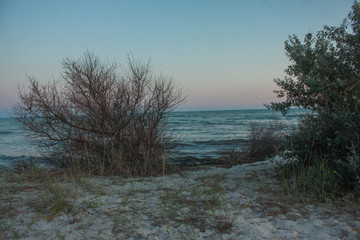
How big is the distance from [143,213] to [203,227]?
Answer: 924 millimetres

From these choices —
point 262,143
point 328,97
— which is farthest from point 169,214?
point 262,143

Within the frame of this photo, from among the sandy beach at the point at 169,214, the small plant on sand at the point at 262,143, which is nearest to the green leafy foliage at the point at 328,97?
the sandy beach at the point at 169,214

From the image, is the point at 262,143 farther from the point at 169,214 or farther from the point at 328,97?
the point at 169,214

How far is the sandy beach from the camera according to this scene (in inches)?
128

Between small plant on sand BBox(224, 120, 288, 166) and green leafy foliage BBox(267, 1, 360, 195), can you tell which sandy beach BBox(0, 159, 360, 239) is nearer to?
green leafy foliage BBox(267, 1, 360, 195)

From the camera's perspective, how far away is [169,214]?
12.4ft

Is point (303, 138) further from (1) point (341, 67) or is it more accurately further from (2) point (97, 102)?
(2) point (97, 102)

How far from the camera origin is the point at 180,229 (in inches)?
132

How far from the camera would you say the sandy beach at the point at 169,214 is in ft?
10.6

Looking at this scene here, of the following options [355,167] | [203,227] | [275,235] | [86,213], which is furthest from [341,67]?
[86,213]

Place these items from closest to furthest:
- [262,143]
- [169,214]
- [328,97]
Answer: [169,214]
[328,97]
[262,143]

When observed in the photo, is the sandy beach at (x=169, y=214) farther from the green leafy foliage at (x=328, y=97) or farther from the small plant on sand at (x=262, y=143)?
the small plant on sand at (x=262, y=143)

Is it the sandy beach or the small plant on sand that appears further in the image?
the small plant on sand

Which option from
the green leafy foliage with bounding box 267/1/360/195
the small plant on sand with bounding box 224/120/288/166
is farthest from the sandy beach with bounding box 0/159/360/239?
the small plant on sand with bounding box 224/120/288/166
